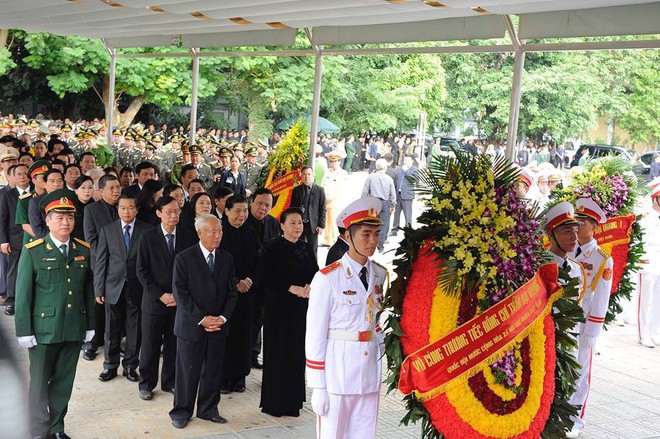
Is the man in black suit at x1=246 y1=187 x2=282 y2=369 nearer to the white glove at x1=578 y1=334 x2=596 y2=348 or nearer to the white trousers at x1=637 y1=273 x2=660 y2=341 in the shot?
the white glove at x1=578 y1=334 x2=596 y2=348

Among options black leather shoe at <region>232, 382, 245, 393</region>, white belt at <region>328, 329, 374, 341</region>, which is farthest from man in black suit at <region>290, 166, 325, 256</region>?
white belt at <region>328, 329, 374, 341</region>

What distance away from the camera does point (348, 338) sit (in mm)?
5117

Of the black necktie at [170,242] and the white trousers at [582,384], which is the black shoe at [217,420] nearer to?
the black necktie at [170,242]

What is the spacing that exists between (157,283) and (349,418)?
2992 mm

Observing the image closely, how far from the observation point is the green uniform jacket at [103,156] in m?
16.6

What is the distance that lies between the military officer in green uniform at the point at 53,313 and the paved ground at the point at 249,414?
1.56 feet

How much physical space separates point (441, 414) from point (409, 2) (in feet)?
15.7

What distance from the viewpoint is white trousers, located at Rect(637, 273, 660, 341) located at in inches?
441

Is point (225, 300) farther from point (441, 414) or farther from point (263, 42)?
point (263, 42)

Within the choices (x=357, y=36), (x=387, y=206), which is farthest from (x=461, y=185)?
(x=387, y=206)

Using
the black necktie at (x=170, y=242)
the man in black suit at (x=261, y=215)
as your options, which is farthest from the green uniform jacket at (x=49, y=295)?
the man in black suit at (x=261, y=215)

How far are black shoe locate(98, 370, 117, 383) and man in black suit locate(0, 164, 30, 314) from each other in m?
2.92

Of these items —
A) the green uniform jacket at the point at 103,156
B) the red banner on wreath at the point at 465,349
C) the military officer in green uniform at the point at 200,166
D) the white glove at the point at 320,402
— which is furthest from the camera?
the green uniform jacket at the point at 103,156

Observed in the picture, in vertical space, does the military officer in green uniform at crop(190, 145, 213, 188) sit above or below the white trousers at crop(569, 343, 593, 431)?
above
